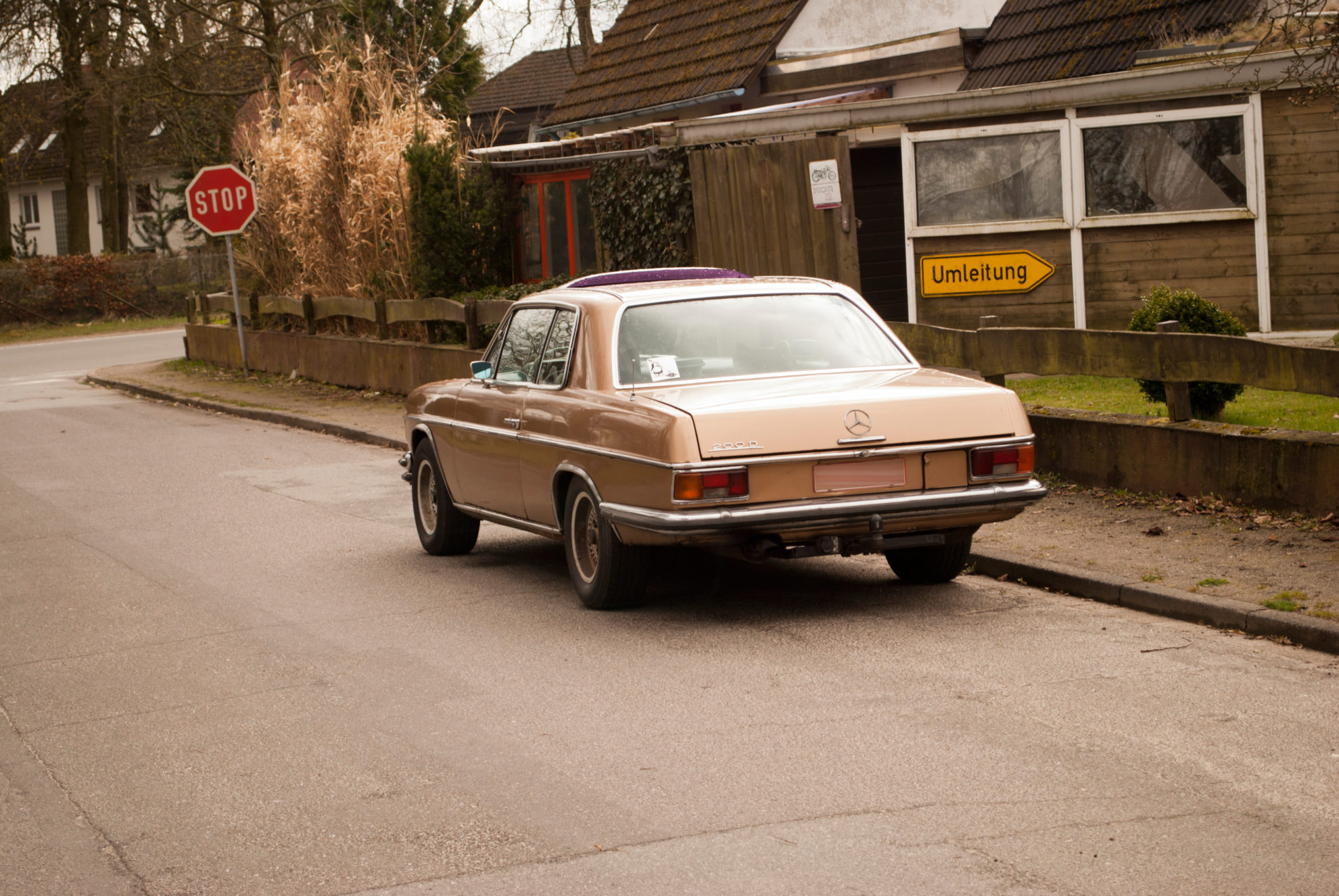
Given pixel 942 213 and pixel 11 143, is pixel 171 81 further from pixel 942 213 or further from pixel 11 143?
pixel 942 213

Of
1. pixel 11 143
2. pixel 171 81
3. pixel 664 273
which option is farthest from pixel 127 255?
pixel 664 273

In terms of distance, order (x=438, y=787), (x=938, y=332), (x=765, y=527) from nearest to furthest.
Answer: (x=438, y=787) < (x=765, y=527) < (x=938, y=332)

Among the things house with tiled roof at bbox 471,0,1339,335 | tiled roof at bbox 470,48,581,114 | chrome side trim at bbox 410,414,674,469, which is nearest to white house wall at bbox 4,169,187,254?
tiled roof at bbox 470,48,581,114

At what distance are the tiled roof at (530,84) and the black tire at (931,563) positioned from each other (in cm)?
4869

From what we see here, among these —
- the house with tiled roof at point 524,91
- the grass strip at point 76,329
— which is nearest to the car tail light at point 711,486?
the grass strip at point 76,329

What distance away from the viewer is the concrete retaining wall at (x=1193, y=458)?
8305mm

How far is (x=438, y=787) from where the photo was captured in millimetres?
5137

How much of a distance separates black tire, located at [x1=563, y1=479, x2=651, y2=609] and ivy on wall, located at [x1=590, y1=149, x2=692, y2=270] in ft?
29.8

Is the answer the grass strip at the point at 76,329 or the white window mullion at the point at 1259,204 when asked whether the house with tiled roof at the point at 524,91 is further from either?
the white window mullion at the point at 1259,204

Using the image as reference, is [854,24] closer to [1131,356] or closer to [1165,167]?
[1165,167]

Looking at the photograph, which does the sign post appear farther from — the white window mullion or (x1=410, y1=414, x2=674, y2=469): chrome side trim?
the white window mullion

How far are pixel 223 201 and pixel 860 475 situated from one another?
17.7 m

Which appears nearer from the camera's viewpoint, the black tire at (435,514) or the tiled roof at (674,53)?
the black tire at (435,514)

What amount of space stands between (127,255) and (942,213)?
36.5 metres
